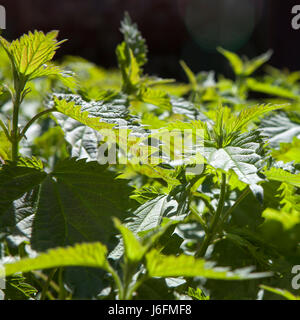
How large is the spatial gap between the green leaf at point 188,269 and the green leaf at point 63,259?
63 mm

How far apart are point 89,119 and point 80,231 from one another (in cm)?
20

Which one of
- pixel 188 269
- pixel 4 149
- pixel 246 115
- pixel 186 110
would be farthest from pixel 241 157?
pixel 4 149

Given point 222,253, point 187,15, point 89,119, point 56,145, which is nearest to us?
point 89,119

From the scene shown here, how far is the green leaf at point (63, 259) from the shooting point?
18.7 inches

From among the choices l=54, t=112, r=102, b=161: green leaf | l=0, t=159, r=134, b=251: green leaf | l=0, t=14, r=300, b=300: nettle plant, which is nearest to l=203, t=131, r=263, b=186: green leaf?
l=0, t=14, r=300, b=300: nettle plant

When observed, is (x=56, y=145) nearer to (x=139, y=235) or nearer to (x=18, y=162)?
(x=18, y=162)

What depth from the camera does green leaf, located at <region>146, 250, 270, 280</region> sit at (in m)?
0.47

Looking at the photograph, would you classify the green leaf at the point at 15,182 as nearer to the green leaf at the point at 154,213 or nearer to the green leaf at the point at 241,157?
the green leaf at the point at 154,213

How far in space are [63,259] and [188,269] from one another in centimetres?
15

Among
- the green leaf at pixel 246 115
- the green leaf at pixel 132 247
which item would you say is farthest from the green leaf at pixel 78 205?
the green leaf at pixel 246 115

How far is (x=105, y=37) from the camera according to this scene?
6578 mm

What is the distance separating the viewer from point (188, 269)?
0.49 metres

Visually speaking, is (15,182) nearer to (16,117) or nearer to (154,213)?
(16,117)
